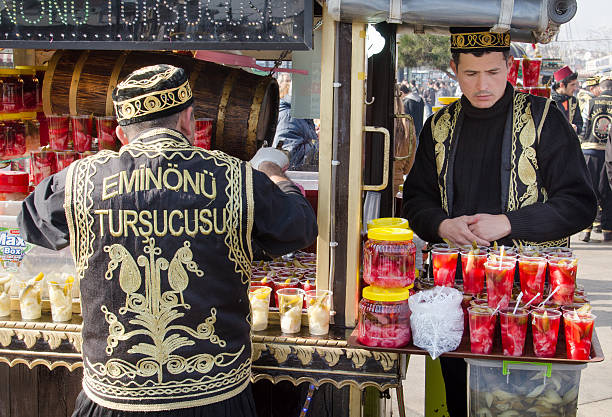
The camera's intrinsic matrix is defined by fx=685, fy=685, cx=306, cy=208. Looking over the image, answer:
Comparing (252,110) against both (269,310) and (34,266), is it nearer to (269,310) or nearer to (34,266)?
(269,310)

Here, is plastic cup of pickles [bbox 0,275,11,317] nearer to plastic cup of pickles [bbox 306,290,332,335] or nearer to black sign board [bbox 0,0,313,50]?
black sign board [bbox 0,0,313,50]

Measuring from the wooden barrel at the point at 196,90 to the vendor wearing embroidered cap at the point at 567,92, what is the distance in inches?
324

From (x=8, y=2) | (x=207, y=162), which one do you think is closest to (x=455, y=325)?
(x=207, y=162)

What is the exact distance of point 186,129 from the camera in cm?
228

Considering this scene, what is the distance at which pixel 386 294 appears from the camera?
2.43 metres

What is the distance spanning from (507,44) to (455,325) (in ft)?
4.36

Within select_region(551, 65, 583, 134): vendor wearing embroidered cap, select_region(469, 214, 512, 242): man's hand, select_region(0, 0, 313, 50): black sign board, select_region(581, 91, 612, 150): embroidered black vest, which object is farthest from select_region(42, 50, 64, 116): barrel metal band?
select_region(551, 65, 583, 134): vendor wearing embroidered cap

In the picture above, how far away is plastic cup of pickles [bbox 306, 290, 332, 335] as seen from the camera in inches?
105

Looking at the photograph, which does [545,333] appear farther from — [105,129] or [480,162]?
[105,129]

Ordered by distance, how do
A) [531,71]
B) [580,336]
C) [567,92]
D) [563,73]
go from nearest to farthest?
[580,336]
[531,71]
[563,73]
[567,92]

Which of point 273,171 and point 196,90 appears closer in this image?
point 273,171

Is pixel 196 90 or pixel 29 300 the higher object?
pixel 196 90

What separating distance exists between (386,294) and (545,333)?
0.55m

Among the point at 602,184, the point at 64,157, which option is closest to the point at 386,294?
the point at 64,157
